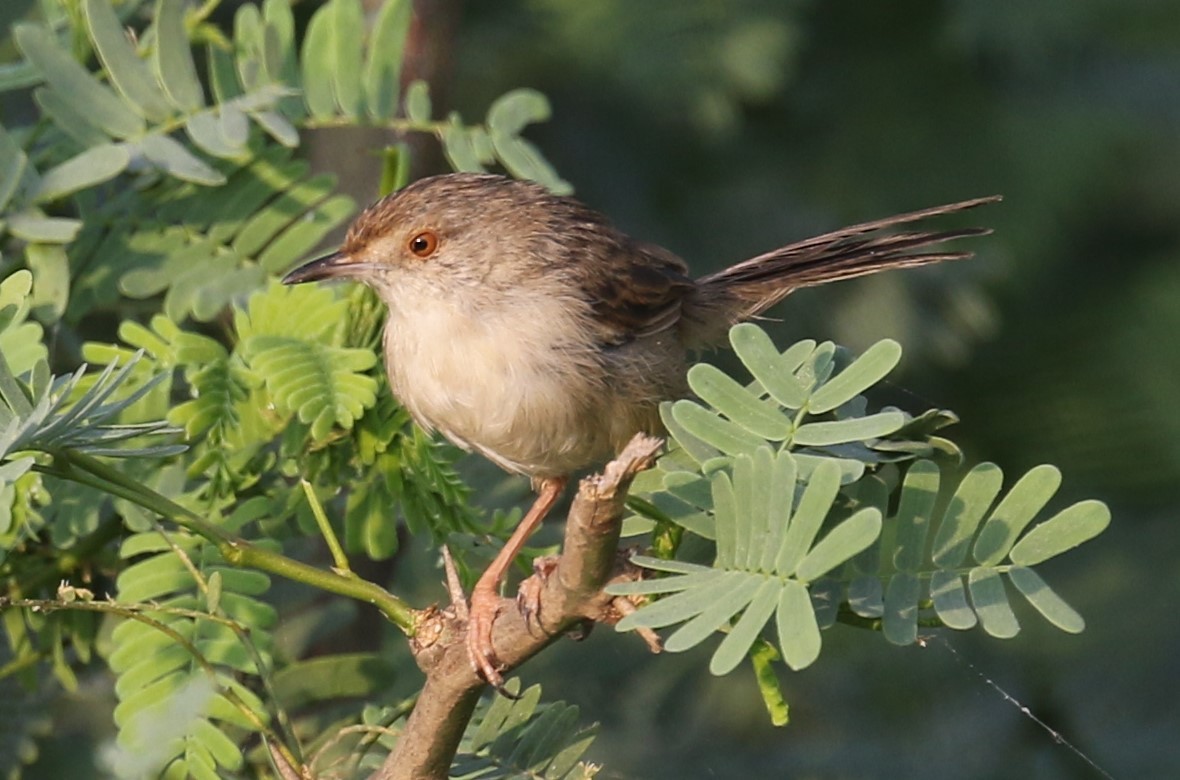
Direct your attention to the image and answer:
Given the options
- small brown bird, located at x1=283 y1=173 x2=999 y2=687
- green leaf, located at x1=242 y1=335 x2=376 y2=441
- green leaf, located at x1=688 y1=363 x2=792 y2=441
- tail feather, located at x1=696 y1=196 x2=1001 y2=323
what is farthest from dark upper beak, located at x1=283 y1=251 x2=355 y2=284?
green leaf, located at x1=688 y1=363 x2=792 y2=441

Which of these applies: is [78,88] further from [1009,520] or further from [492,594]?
[1009,520]

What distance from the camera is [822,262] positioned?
3.44m

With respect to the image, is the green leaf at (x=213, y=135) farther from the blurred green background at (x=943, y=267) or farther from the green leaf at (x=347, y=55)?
the blurred green background at (x=943, y=267)

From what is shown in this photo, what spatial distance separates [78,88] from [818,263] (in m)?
1.57

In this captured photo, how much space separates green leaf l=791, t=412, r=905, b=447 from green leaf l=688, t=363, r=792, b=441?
0.08 feet

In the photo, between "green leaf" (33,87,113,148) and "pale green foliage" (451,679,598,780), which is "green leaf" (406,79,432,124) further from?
"pale green foliage" (451,679,598,780)

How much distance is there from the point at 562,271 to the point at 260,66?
776mm

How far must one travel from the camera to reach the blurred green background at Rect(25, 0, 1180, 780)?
193 inches

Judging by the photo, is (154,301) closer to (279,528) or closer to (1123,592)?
(279,528)

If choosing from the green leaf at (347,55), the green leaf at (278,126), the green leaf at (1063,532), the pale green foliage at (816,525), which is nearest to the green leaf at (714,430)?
the pale green foliage at (816,525)

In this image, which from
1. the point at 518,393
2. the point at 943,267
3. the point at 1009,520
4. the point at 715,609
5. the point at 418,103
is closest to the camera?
the point at 715,609

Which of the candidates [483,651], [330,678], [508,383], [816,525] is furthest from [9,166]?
[816,525]

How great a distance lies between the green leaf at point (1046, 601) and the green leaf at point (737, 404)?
374 millimetres

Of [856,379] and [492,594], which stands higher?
[856,379]
